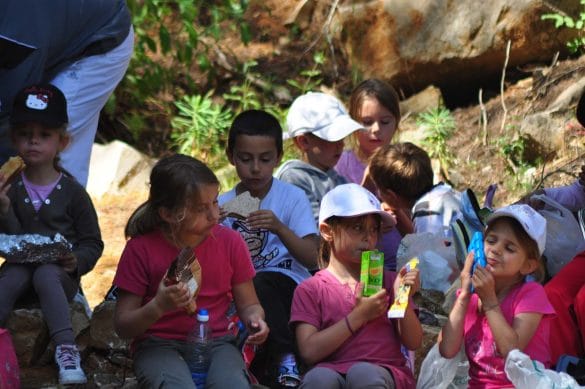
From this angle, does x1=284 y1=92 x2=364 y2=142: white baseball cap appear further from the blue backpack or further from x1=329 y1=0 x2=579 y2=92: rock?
x1=329 y1=0 x2=579 y2=92: rock

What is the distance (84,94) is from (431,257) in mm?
1859

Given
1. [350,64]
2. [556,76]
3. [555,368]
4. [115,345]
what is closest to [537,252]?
[555,368]

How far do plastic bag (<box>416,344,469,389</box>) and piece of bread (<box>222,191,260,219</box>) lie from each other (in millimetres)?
985

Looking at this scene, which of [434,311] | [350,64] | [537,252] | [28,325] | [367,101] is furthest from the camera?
[350,64]

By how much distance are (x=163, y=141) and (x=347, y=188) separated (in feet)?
17.9

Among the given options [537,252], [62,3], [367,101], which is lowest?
[537,252]

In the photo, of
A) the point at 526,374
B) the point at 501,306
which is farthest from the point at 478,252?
the point at 526,374

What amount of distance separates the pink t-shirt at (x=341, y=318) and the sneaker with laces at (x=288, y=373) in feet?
1.14

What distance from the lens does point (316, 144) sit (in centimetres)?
536

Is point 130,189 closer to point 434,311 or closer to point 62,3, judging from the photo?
point 62,3

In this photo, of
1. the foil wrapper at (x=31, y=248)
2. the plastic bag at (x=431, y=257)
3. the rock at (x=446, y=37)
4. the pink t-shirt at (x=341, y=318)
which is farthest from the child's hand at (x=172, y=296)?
the rock at (x=446, y=37)

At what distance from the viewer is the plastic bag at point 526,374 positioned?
3.58 m

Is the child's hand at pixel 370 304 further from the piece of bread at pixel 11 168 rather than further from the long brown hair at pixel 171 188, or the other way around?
the piece of bread at pixel 11 168

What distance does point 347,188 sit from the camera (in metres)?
4.12
